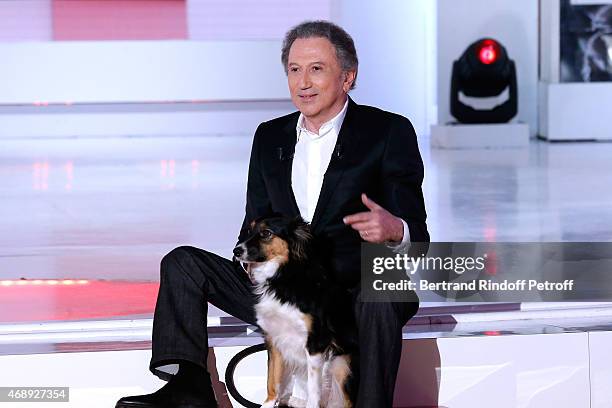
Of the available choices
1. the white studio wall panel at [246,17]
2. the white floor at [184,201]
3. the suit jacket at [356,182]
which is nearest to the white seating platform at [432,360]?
the suit jacket at [356,182]

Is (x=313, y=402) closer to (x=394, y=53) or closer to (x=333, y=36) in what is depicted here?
(x=333, y=36)

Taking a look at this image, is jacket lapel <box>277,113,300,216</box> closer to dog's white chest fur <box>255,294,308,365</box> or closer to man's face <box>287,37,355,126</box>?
man's face <box>287,37,355,126</box>

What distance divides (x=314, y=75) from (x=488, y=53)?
714cm

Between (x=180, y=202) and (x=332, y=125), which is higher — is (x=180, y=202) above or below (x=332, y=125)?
below

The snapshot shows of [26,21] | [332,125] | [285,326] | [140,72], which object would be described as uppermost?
[26,21]

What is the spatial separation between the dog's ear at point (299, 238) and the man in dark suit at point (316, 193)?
0.09 metres

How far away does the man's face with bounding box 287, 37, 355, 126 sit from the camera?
2461mm

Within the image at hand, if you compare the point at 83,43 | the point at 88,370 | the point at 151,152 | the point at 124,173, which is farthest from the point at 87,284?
the point at 83,43

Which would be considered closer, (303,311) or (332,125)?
(303,311)

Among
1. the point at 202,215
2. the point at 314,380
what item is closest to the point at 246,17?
the point at 202,215

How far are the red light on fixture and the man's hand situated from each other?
7.28 m

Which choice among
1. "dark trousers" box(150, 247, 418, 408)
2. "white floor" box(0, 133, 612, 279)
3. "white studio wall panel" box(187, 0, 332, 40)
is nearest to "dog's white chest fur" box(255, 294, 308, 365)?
"dark trousers" box(150, 247, 418, 408)

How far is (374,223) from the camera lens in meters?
2.21

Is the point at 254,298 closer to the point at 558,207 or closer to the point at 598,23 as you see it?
the point at 558,207
